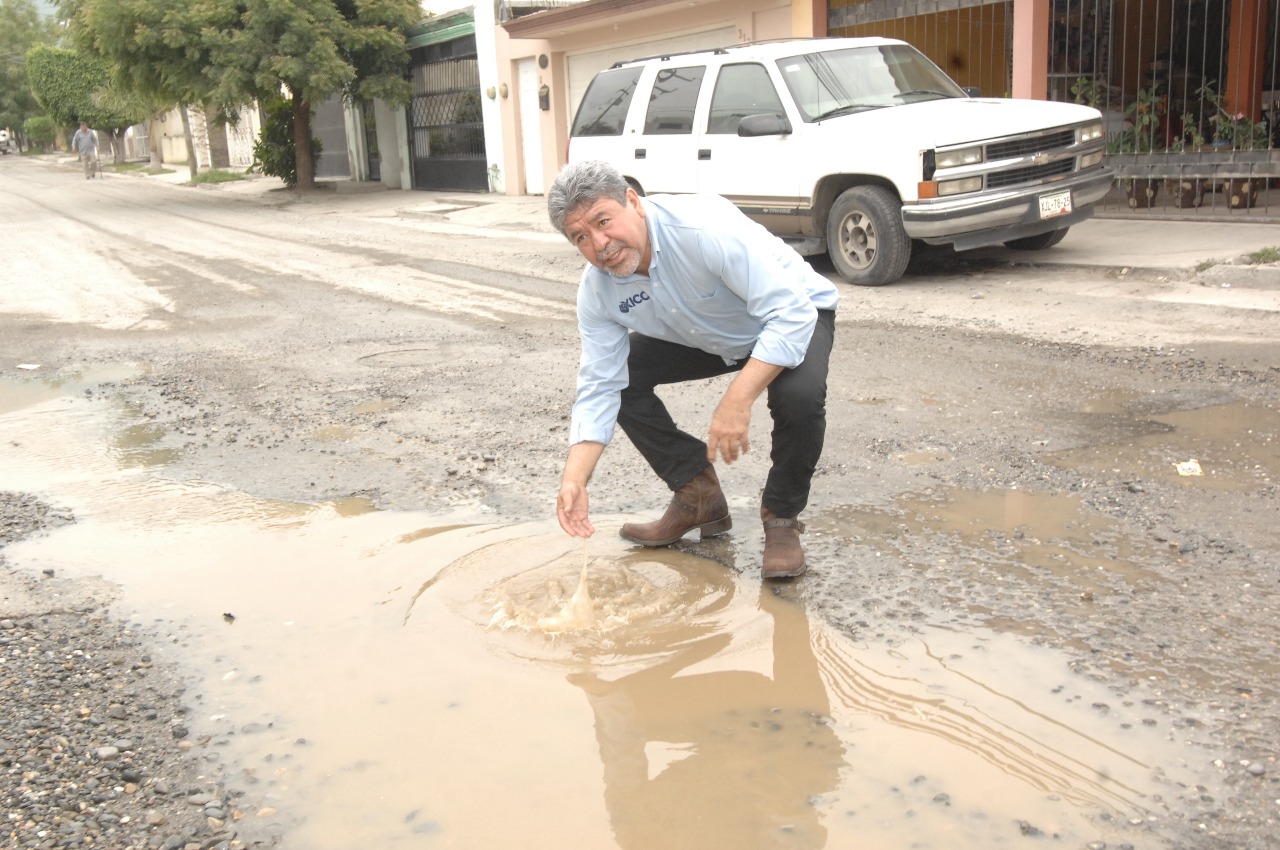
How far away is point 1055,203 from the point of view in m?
9.27

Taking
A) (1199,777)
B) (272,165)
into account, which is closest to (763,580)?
(1199,777)

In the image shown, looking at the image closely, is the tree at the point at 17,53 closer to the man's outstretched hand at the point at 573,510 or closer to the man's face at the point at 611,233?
the man's face at the point at 611,233

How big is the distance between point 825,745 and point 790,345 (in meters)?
1.19

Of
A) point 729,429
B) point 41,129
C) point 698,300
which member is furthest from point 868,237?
point 41,129

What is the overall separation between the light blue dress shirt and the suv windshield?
643cm

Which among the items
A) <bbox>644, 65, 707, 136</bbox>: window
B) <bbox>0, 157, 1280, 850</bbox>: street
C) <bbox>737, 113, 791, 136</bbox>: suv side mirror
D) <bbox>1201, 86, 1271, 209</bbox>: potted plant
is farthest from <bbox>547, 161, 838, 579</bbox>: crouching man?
<bbox>1201, 86, 1271, 209</bbox>: potted plant

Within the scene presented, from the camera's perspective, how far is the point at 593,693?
3.22 m

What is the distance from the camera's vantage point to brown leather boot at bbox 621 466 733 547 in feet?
13.8

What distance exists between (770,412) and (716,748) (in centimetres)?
149

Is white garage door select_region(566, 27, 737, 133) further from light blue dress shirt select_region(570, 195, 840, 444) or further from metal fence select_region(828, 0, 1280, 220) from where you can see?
light blue dress shirt select_region(570, 195, 840, 444)

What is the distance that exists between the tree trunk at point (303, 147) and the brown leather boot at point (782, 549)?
23.1 m

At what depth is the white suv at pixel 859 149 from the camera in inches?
358

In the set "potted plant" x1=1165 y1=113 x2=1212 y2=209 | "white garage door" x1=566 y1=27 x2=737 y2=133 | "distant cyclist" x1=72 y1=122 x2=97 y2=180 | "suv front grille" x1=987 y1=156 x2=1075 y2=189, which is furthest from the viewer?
"distant cyclist" x1=72 y1=122 x2=97 y2=180

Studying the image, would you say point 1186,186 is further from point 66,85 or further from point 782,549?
point 66,85
